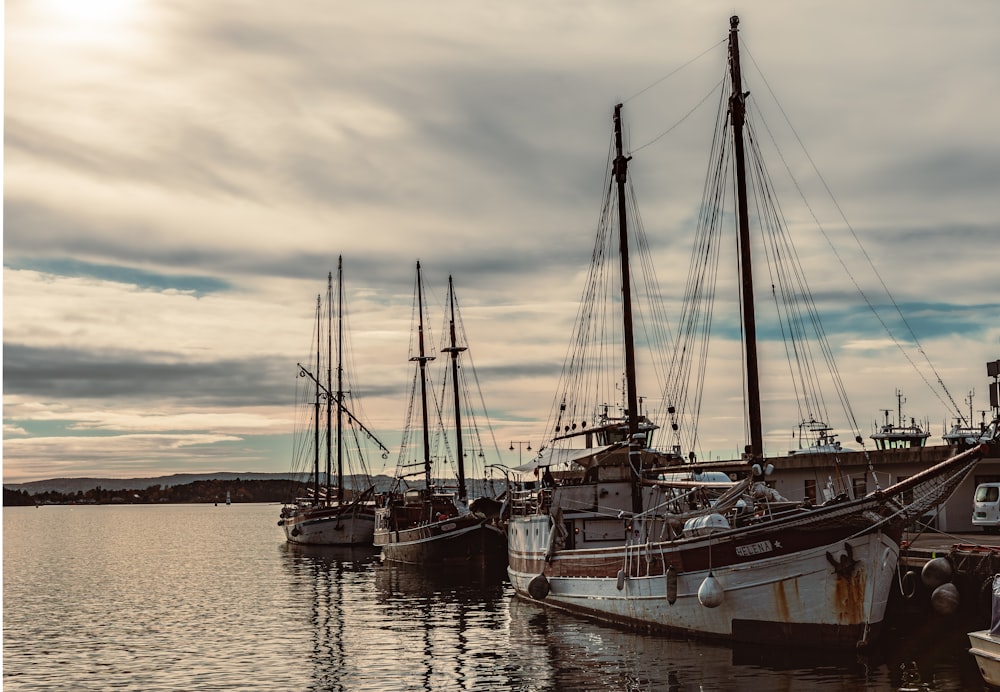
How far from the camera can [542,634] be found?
3541cm

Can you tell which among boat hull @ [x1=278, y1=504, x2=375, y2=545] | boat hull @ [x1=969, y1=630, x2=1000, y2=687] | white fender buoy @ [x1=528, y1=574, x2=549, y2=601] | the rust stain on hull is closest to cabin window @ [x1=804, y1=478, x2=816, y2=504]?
white fender buoy @ [x1=528, y1=574, x2=549, y2=601]

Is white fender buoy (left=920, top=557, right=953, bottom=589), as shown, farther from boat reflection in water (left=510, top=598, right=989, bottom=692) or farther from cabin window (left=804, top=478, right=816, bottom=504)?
cabin window (left=804, top=478, right=816, bottom=504)

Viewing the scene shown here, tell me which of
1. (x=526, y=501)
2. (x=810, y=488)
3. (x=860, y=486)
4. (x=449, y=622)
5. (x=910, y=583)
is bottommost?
(x=449, y=622)

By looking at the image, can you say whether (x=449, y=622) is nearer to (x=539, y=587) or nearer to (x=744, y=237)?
(x=539, y=587)

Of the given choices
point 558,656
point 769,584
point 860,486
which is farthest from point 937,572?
point 860,486

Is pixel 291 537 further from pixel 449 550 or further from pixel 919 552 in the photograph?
pixel 919 552

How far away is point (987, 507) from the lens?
42500 millimetres

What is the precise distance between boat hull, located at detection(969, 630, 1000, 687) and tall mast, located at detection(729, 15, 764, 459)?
35.0ft

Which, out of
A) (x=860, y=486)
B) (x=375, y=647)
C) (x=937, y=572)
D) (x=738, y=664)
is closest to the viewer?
(x=738, y=664)

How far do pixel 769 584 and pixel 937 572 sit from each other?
5.43 meters

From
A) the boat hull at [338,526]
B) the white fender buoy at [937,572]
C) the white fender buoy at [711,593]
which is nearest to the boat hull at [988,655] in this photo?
the white fender buoy at [937,572]

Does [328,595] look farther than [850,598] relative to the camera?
Yes

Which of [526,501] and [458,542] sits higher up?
[526,501]

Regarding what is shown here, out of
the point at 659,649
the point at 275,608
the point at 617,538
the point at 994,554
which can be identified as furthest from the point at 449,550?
the point at 994,554
